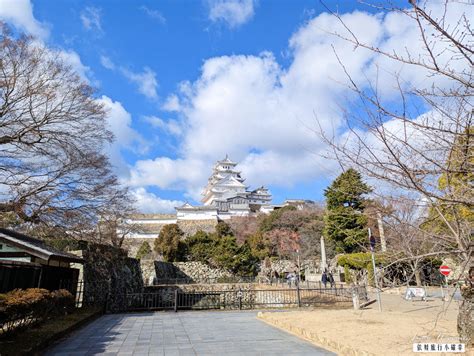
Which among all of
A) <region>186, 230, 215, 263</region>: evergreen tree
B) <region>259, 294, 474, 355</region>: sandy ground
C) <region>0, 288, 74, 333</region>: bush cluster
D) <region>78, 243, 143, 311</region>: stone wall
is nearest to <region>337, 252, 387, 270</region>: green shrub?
<region>259, 294, 474, 355</region>: sandy ground

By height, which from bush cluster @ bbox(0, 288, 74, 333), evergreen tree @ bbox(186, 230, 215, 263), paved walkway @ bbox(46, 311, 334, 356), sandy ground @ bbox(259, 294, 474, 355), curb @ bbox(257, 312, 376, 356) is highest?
evergreen tree @ bbox(186, 230, 215, 263)

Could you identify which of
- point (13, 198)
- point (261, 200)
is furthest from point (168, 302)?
point (261, 200)

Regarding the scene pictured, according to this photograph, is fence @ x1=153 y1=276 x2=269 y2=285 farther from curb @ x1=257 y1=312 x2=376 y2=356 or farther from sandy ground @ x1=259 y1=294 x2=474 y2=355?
curb @ x1=257 y1=312 x2=376 y2=356

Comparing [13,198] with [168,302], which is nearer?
[13,198]

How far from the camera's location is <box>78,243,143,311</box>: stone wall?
13.6m

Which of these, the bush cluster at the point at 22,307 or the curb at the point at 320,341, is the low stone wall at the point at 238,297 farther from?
the bush cluster at the point at 22,307

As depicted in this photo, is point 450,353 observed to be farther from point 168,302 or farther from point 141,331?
point 168,302

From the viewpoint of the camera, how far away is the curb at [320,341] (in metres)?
5.10

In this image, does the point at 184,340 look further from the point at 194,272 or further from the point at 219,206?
the point at 219,206

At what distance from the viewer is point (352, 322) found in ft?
26.5

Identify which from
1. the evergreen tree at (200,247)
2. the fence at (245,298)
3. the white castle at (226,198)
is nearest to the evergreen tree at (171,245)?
the evergreen tree at (200,247)

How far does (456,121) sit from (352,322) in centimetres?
678

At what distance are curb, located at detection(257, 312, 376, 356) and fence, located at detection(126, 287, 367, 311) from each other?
4018mm

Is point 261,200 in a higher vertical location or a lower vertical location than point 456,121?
higher
